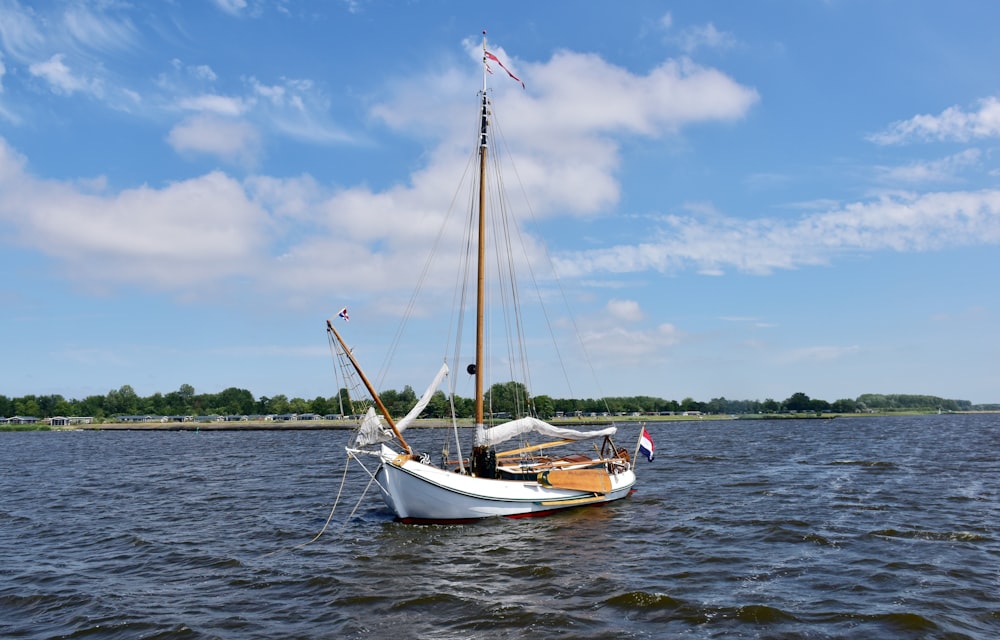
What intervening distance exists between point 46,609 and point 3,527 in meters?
19.5

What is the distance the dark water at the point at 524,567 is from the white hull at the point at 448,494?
2.71 ft

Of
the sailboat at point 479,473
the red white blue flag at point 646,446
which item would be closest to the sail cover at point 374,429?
the sailboat at point 479,473

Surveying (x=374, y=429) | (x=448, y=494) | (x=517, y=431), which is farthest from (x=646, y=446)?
(x=374, y=429)

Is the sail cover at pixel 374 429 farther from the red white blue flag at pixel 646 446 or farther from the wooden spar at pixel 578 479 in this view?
the red white blue flag at pixel 646 446

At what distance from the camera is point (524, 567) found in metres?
24.9

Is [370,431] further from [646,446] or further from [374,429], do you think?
[646,446]

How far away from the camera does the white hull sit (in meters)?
31.7

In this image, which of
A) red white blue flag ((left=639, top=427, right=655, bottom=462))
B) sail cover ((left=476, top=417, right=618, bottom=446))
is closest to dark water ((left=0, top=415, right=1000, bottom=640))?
red white blue flag ((left=639, top=427, right=655, bottom=462))

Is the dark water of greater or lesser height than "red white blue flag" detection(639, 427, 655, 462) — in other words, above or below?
below

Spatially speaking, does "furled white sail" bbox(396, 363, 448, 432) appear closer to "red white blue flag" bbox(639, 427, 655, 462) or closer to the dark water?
the dark water

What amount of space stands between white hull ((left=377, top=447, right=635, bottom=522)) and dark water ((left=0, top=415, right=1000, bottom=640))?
826 mm

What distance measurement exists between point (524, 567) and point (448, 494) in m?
7.90

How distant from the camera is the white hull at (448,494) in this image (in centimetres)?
3167

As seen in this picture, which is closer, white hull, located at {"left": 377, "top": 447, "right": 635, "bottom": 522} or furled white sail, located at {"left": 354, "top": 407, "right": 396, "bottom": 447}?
white hull, located at {"left": 377, "top": 447, "right": 635, "bottom": 522}
